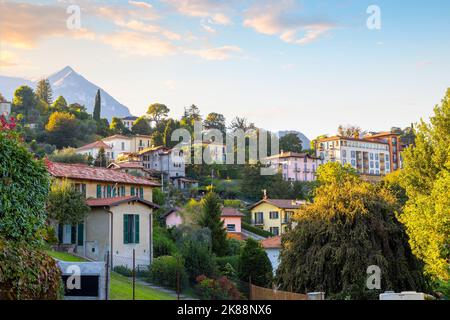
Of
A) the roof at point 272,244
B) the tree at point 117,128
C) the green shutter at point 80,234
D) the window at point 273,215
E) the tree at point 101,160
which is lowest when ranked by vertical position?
the roof at point 272,244

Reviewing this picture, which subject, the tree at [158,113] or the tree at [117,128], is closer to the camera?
the tree at [117,128]

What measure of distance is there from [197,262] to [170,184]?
174ft

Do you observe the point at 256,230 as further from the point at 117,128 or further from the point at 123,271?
the point at 117,128

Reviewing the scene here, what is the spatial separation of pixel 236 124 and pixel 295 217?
91368 mm

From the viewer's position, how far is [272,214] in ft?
222

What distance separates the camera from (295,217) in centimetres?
2855

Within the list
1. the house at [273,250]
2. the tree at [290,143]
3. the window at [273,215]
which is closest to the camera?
the house at [273,250]

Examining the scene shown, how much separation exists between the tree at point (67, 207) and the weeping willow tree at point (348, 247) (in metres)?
10.7

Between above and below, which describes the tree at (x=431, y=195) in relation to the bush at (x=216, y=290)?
above

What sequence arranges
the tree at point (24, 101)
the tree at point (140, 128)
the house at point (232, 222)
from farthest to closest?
the tree at point (140, 128)
the tree at point (24, 101)
the house at point (232, 222)

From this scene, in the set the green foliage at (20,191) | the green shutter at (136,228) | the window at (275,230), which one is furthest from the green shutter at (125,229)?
the window at (275,230)

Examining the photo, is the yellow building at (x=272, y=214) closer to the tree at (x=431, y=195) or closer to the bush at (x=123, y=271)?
the tree at (x=431, y=195)

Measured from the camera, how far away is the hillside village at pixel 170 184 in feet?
103
